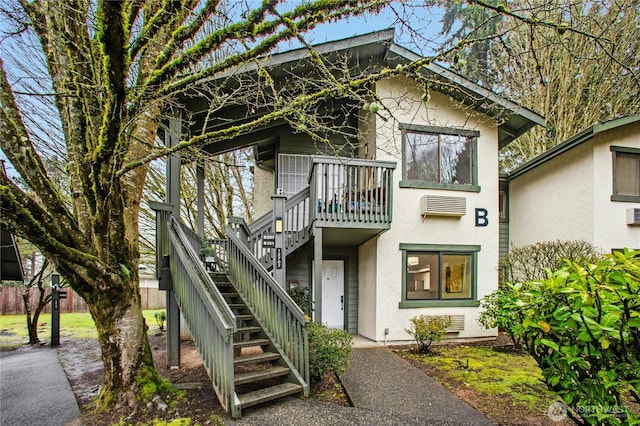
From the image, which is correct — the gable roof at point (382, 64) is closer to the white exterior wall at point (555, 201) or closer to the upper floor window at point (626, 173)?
the white exterior wall at point (555, 201)

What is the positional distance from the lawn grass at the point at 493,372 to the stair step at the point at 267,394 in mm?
2450

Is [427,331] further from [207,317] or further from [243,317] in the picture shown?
[207,317]

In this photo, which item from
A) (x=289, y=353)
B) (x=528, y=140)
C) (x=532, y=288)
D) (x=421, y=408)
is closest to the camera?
(x=532, y=288)

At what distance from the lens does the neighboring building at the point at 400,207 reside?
22.5ft

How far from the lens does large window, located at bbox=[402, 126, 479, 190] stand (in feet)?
24.9

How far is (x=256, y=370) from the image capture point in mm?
4410

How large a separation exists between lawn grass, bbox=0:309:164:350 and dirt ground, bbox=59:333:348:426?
2.36m

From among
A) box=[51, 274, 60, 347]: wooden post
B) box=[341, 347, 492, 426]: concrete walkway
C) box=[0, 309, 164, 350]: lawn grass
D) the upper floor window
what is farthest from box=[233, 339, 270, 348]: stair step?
the upper floor window

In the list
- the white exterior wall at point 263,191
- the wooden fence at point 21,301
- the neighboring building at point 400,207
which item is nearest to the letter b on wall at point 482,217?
the neighboring building at point 400,207

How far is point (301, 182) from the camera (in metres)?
8.22

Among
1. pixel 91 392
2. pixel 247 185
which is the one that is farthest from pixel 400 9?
pixel 247 185

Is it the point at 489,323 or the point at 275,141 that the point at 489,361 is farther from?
the point at 275,141

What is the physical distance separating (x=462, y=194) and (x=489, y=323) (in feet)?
9.86

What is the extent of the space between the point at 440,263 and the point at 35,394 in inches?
307
